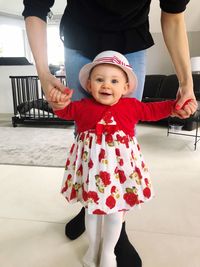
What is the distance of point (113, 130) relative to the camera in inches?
30.6

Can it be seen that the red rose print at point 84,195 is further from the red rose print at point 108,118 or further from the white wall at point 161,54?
the white wall at point 161,54

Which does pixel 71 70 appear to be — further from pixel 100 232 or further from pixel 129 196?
pixel 100 232

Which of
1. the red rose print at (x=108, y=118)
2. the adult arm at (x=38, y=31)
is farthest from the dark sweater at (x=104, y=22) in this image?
the red rose print at (x=108, y=118)

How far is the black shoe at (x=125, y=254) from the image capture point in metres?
0.92

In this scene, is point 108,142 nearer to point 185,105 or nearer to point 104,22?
point 185,105

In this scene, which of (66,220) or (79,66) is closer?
(79,66)

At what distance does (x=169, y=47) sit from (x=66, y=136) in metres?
2.22

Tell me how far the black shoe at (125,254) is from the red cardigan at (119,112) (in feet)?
1.44

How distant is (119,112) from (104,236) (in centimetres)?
44

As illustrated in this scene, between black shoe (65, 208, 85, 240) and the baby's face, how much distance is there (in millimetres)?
591

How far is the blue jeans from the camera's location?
0.90 m

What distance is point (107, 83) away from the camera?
762 mm

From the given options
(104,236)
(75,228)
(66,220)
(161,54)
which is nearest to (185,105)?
(104,236)

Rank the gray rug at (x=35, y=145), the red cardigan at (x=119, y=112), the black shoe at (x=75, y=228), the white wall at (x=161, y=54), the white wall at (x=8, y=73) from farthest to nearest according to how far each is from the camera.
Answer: the white wall at (x=161, y=54) < the white wall at (x=8, y=73) < the gray rug at (x=35, y=145) < the black shoe at (x=75, y=228) < the red cardigan at (x=119, y=112)
